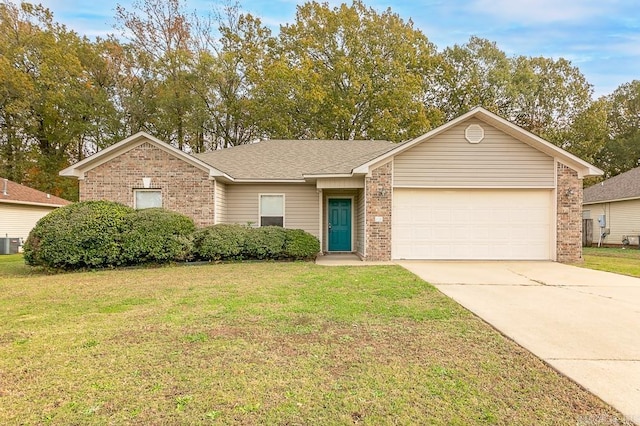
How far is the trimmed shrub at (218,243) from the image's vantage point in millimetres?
11727

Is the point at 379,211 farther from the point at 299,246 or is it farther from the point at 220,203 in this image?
the point at 220,203

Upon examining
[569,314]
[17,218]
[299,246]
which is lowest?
[569,314]

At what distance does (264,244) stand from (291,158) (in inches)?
203

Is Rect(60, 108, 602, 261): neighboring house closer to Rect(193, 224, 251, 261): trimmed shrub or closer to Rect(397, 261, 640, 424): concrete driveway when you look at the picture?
Rect(193, 224, 251, 261): trimmed shrub

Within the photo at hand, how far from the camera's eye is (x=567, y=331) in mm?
4852

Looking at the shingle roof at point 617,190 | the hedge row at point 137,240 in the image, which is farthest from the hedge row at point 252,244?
the shingle roof at point 617,190

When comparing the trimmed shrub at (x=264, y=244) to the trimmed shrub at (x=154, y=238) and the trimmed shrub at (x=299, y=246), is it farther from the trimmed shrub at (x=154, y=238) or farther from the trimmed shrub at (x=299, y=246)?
the trimmed shrub at (x=154, y=238)

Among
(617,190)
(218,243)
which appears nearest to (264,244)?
(218,243)

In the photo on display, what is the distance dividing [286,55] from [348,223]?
1723cm

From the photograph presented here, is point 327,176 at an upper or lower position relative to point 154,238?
upper

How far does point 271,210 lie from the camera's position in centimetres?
1463

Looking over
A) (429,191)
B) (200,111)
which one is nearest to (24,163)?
(200,111)

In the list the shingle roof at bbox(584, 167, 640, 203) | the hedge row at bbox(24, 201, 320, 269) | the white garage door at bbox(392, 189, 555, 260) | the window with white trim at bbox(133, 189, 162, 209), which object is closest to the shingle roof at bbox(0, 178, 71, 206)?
the window with white trim at bbox(133, 189, 162, 209)

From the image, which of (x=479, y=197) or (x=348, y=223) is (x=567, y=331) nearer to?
(x=479, y=197)
